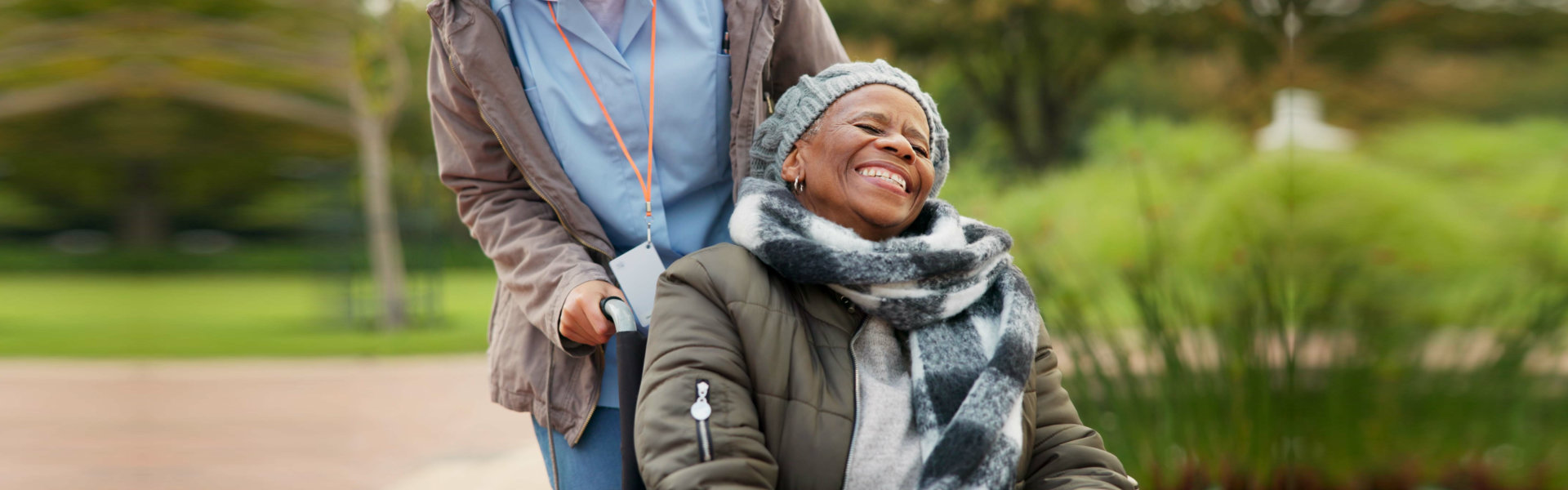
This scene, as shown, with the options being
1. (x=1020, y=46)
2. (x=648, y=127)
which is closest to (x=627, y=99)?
(x=648, y=127)

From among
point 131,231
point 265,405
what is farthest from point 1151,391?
point 265,405

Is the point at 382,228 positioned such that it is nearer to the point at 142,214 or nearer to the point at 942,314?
the point at 142,214

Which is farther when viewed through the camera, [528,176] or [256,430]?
[256,430]

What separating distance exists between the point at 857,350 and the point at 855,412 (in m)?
0.10

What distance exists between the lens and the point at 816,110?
1.84m

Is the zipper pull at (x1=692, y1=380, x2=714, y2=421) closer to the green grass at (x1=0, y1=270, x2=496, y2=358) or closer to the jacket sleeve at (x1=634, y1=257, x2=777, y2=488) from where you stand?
the jacket sleeve at (x1=634, y1=257, x2=777, y2=488)

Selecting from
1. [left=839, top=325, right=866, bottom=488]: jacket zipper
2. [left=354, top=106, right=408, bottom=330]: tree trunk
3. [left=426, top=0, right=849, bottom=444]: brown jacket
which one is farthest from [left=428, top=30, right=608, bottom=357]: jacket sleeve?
[left=354, top=106, right=408, bottom=330]: tree trunk

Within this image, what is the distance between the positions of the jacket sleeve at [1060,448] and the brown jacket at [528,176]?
0.60 m

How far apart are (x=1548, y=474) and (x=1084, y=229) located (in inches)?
65.7

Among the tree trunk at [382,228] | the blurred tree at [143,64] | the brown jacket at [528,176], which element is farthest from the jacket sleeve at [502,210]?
the tree trunk at [382,228]

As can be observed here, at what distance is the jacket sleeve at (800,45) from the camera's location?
2.03m

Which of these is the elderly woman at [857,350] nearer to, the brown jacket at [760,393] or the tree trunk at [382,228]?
the brown jacket at [760,393]

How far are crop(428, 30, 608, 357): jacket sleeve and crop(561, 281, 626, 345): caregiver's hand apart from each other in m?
0.02

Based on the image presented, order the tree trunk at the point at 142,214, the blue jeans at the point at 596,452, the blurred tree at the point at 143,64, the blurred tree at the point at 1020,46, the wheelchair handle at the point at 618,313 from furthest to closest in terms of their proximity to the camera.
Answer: the tree trunk at the point at 142,214, the blurred tree at the point at 1020,46, the blurred tree at the point at 143,64, the blue jeans at the point at 596,452, the wheelchair handle at the point at 618,313
